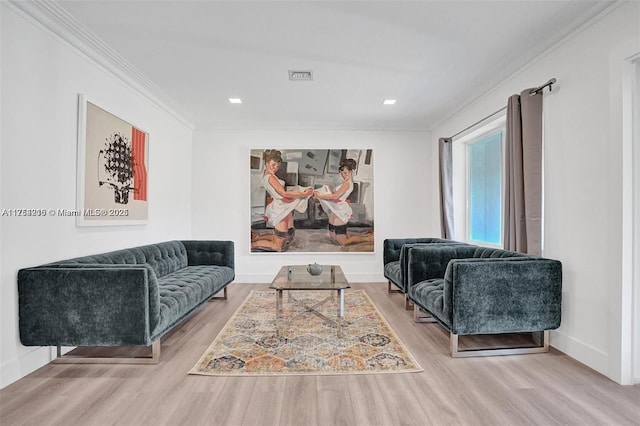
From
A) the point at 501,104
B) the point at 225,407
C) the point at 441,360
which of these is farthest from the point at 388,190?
the point at 225,407

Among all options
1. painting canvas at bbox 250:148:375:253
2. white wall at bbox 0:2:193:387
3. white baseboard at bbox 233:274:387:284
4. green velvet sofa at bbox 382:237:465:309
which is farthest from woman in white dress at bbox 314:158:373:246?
white wall at bbox 0:2:193:387

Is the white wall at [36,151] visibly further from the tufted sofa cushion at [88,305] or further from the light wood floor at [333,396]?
the light wood floor at [333,396]

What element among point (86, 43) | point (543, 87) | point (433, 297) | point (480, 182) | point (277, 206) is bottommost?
point (433, 297)

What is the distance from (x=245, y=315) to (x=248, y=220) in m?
2.15

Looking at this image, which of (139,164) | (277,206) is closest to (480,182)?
(277,206)

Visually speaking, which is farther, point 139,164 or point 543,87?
point 139,164

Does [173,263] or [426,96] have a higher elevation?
[426,96]

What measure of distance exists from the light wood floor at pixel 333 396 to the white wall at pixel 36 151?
55 cm

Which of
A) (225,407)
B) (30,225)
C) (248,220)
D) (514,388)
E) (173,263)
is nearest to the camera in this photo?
(225,407)

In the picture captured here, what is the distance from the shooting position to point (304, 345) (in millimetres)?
2945

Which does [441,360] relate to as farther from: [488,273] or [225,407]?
[225,407]

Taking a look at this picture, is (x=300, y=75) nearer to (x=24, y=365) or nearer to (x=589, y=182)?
(x=589, y=182)

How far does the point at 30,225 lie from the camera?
2.48 m

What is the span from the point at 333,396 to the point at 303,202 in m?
3.77
